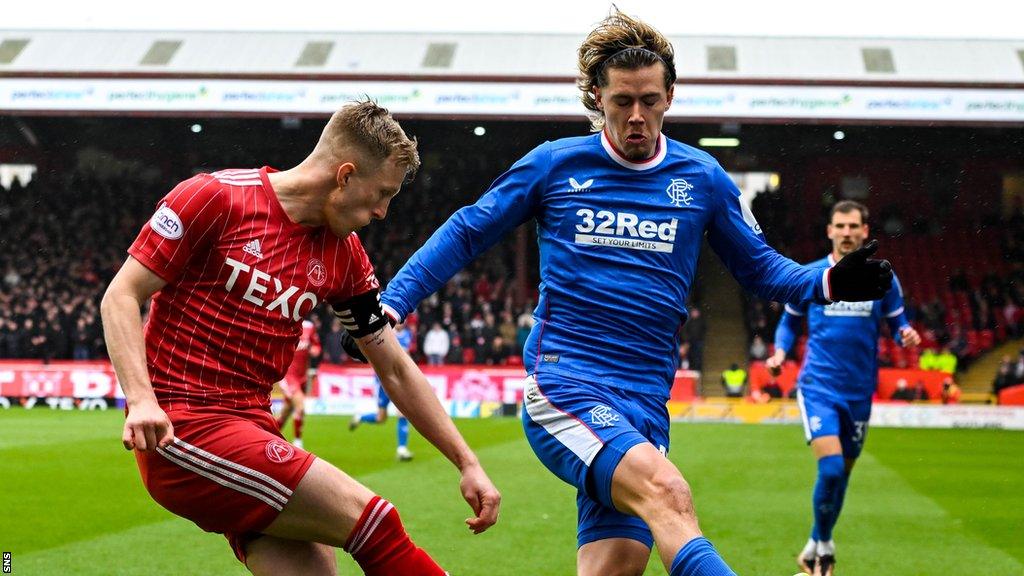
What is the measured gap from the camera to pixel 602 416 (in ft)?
14.0

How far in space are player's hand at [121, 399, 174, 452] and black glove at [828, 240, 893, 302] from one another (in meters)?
2.34

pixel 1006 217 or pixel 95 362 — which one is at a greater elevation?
pixel 1006 217

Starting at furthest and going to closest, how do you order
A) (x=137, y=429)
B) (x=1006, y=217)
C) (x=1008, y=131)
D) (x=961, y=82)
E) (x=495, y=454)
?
(x=1006, y=217) < (x=1008, y=131) < (x=961, y=82) < (x=495, y=454) < (x=137, y=429)

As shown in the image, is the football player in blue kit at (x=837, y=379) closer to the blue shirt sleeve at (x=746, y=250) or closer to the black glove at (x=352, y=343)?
the blue shirt sleeve at (x=746, y=250)

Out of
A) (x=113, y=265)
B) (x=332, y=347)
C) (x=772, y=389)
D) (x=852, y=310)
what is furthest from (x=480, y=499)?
(x=113, y=265)

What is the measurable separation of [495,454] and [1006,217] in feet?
76.4

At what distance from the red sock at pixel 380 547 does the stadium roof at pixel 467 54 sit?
26552 mm

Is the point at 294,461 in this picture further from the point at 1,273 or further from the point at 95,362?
the point at 1,273

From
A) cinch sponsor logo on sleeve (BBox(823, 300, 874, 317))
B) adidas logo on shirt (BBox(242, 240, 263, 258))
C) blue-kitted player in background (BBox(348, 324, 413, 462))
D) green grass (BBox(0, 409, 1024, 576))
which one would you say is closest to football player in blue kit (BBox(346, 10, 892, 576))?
adidas logo on shirt (BBox(242, 240, 263, 258))

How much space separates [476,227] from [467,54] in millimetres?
29282

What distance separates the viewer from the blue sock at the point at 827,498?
8.09 meters

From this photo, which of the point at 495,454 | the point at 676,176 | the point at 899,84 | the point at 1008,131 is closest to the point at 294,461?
the point at 676,176

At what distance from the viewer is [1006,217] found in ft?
114

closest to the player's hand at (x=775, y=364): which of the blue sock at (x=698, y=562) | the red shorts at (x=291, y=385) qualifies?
the blue sock at (x=698, y=562)
